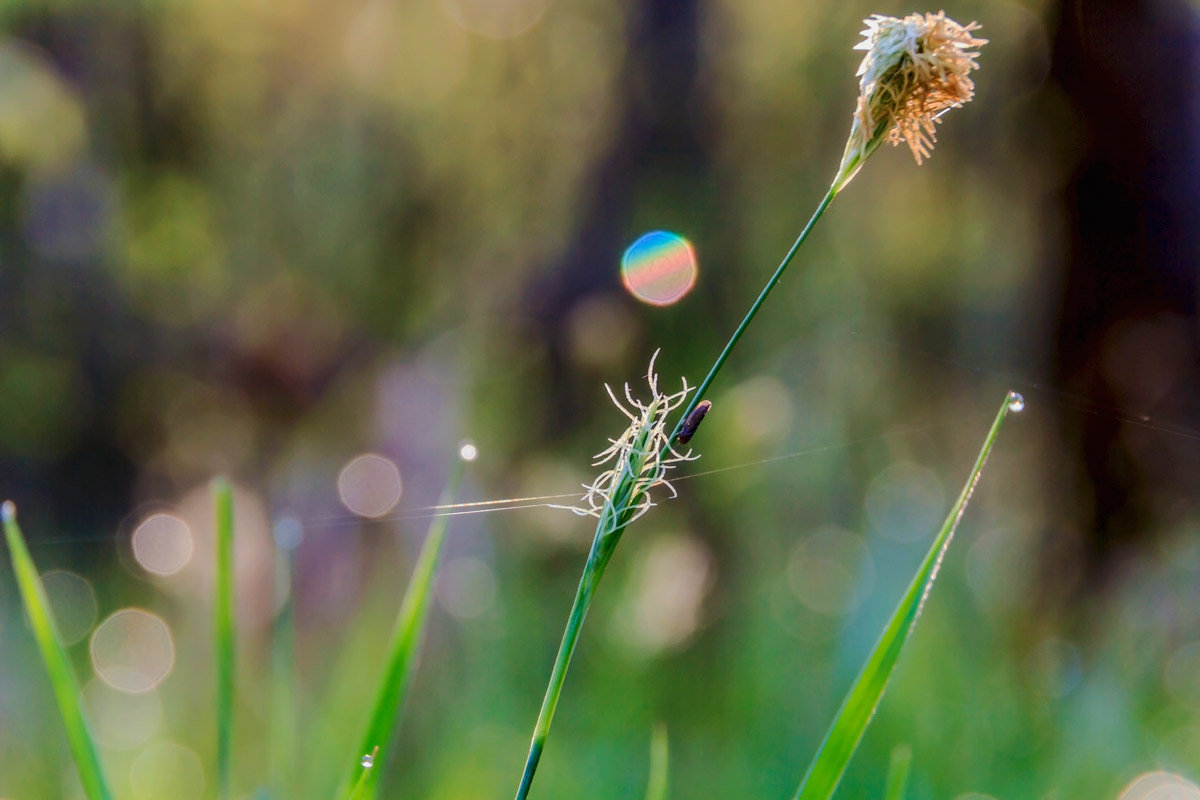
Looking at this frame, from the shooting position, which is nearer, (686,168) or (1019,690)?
(1019,690)

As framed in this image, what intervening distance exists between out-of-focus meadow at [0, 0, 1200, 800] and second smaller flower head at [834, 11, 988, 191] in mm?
719

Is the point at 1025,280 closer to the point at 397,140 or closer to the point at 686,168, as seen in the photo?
the point at 686,168

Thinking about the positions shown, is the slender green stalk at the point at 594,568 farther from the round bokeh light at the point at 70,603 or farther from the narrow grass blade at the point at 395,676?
the round bokeh light at the point at 70,603

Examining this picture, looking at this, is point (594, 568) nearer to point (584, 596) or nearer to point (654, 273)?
point (584, 596)

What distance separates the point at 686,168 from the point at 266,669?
1.20 meters

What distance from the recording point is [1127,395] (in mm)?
1316

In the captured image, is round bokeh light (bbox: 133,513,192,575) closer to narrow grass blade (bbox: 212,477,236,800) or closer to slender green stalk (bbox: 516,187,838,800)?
narrow grass blade (bbox: 212,477,236,800)

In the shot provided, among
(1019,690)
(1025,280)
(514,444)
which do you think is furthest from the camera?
(514,444)

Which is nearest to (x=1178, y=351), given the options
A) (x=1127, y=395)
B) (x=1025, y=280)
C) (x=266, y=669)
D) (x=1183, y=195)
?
(x=1127, y=395)

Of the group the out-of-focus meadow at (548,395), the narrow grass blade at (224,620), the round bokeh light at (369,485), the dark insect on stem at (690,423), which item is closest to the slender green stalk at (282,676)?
the narrow grass blade at (224,620)

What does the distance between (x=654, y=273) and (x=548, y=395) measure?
1.18 feet

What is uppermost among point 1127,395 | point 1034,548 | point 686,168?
point 686,168

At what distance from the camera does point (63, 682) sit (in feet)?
0.70

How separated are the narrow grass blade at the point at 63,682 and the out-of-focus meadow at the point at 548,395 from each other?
608mm
